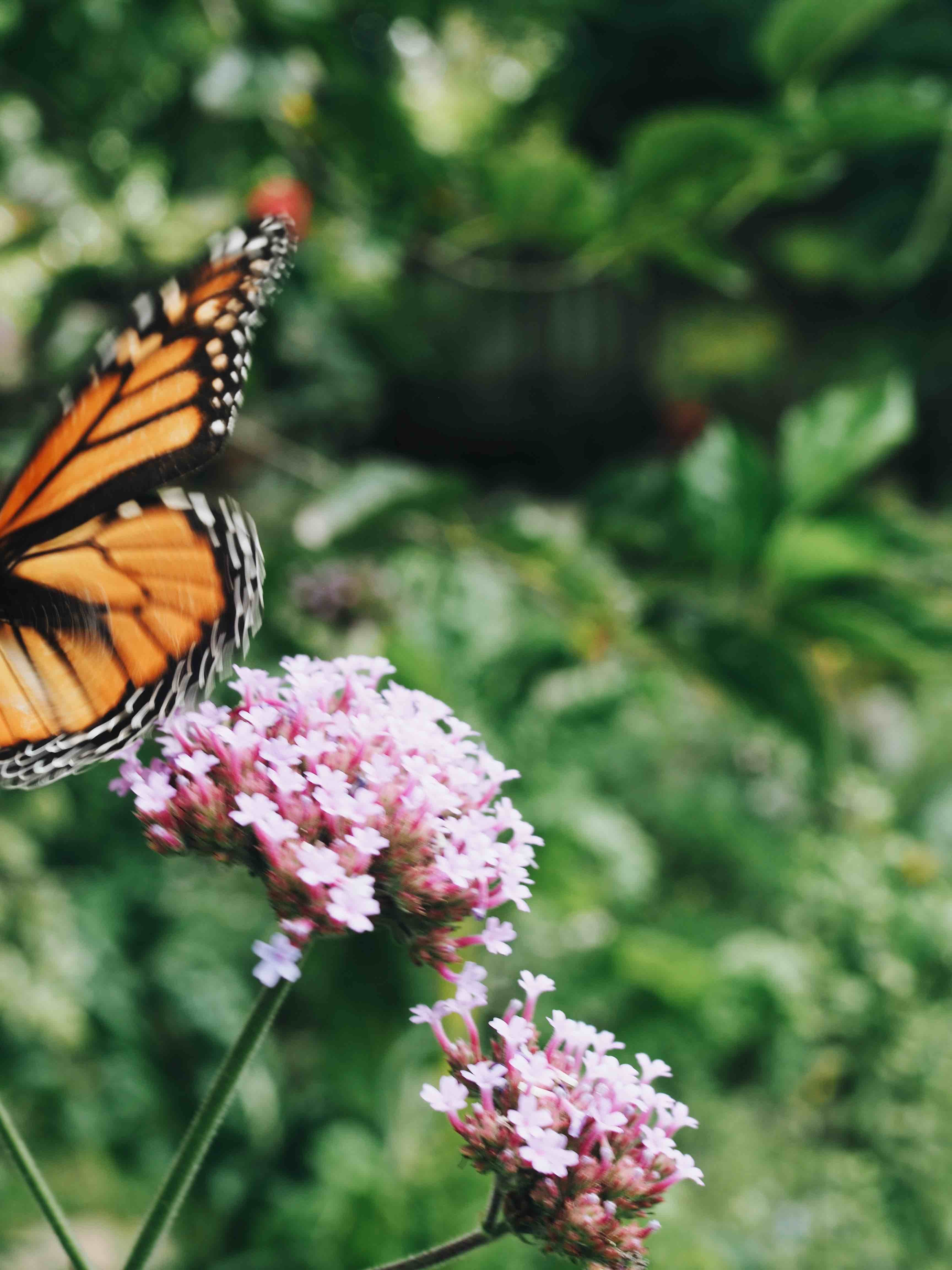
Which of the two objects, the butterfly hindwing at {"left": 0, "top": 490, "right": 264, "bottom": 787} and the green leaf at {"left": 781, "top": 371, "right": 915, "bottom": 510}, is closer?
the butterfly hindwing at {"left": 0, "top": 490, "right": 264, "bottom": 787}

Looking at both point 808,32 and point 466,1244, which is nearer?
point 466,1244

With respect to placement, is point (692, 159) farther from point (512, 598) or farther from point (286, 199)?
point (512, 598)

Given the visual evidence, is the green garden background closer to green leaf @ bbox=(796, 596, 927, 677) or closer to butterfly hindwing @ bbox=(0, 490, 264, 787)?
green leaf @ bbox=(796, 596, 927, 677)

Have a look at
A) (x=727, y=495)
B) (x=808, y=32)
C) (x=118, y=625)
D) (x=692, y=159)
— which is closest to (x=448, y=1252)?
(x=118, y=625)

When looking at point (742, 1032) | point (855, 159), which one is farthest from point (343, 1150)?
point (855, 159)

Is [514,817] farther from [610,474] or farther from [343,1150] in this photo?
[343,1150]

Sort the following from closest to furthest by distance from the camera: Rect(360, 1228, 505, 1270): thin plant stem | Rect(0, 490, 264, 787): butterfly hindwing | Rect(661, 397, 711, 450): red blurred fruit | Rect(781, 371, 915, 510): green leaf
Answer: Rect(360, 1228, 505, 1270): thin plant stem, Rect(0, 490, 264, 787): butterfly hindwing, Rect(781, 371, 915, 510): green leaf, Rect(661, 397, 711, 450): red blurred fruit

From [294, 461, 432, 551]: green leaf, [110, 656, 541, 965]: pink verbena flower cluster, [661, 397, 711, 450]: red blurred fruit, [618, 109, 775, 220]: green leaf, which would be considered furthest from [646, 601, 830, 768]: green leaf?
[661, 397, 711, 450]: red blurred fruit

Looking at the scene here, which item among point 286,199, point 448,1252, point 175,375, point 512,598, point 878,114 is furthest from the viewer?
point 512,598
